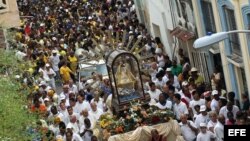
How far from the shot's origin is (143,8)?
3697 cm

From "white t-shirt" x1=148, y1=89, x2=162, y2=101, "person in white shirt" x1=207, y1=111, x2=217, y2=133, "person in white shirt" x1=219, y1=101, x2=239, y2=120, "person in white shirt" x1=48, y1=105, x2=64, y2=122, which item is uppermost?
"white t-shirt" x1=148, y1=89, x2=162, y2=101

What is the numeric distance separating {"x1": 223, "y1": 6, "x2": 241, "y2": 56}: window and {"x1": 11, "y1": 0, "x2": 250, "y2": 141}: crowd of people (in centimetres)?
92

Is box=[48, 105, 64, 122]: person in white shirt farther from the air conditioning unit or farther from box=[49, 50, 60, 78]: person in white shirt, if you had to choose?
box=[49, 50, 60, 78]: person in white shirt

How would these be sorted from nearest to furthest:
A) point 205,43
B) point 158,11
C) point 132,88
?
1. point 205,43
2. point 132,88
3. point 158,11

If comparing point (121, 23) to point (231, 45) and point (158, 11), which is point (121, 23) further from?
point (231, 45)

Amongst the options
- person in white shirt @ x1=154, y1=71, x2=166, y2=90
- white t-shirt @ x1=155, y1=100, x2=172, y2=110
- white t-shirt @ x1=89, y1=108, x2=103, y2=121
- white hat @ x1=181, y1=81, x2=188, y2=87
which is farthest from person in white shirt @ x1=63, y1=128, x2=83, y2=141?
person in white shirt @ x1=154, y1=71, x2=166, y2=90

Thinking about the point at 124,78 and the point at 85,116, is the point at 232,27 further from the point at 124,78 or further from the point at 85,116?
the point at 85,116

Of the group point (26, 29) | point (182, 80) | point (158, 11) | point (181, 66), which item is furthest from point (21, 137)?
point (26, 29)

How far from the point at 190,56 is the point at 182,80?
4.26 m

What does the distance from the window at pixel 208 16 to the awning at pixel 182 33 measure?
3.67ft

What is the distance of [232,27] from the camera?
23859mm

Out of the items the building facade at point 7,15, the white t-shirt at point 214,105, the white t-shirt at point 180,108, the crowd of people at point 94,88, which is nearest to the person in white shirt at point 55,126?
the crowd of people at point 94,88

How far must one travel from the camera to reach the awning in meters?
27.7

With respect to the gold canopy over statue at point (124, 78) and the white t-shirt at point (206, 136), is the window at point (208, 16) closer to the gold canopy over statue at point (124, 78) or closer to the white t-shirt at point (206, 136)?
the gold canopy over statue at point (124, 78)
